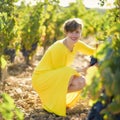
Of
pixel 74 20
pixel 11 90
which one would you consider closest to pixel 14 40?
pixel 11 90

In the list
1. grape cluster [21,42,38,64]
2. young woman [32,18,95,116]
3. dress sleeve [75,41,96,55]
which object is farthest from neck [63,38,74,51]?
grape cluster [21,42,38,64]

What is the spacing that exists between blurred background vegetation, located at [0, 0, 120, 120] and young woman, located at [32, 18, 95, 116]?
1.54 feet

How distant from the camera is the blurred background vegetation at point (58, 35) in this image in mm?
3027

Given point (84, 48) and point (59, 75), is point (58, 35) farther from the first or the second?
point (59, 75)

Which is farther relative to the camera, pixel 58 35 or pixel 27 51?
pixel 58 35

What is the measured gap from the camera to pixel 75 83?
5.69 meters

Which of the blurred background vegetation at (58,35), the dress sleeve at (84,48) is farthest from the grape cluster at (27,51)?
the dress sleeve at (84,48)

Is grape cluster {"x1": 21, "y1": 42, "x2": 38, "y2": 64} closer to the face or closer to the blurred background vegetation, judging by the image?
the blurred background vegetation

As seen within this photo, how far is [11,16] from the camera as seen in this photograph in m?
8.37

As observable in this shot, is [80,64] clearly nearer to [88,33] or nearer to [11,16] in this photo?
[11,16]

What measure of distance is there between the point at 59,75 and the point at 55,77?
0.07 meters

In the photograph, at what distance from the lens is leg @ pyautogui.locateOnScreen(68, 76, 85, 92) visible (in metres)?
5.69

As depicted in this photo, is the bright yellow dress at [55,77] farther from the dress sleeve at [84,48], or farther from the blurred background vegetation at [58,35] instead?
the blurred background vegetation at [58,35]

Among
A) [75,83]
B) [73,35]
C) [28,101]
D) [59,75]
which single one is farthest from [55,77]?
[28,101]
